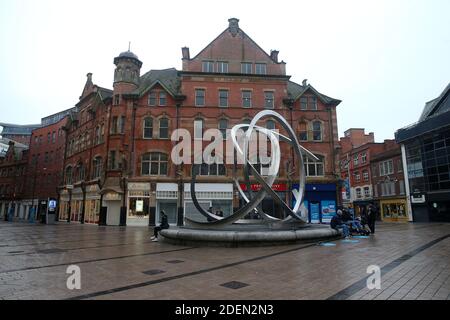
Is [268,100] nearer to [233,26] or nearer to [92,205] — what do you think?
[233,26]

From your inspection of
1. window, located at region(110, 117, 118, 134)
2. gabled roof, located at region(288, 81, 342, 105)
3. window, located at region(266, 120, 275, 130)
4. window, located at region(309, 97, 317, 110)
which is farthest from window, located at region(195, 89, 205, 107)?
window, located at region(309, 97, 317, 110)

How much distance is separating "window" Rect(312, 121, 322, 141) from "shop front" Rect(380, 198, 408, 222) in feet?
61.0

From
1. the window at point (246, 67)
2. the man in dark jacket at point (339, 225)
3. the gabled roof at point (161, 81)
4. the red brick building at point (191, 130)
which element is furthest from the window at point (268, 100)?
the man in dark jacket at point (339, 225)

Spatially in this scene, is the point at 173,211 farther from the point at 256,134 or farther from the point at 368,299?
the point at 368,299

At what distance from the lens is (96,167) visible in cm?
3509

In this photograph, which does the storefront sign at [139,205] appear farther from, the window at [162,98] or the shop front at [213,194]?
the window at [162,98]

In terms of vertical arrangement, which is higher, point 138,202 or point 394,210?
point 138,202

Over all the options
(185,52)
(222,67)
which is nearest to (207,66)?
(222,67)

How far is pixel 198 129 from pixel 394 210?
32.7 meters

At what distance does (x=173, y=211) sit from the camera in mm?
31391

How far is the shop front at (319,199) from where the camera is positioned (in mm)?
32625

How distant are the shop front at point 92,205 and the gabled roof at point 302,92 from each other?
84.7ft

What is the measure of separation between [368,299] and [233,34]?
115 feet
